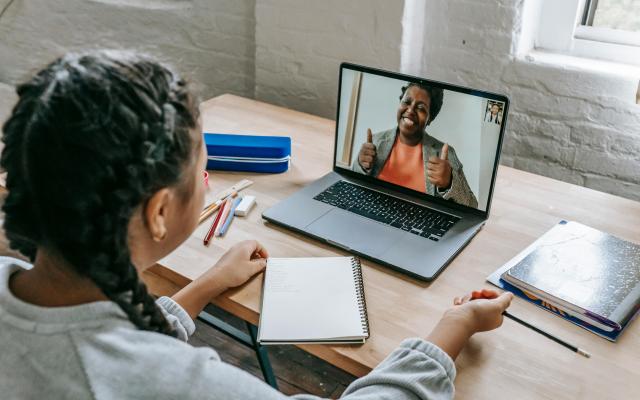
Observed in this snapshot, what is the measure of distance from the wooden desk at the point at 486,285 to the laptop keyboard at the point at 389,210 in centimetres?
7

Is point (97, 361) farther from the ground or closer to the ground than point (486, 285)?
farther from the ground

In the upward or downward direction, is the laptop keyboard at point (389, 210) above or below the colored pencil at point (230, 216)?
above

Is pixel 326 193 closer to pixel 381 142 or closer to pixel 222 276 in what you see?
pixel 381 142

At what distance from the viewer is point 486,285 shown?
98cm

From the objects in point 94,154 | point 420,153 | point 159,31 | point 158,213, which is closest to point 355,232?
point 420,153

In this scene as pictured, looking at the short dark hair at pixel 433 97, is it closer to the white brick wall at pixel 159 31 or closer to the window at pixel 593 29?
the window at pixel 593 29

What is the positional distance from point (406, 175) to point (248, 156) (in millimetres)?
365

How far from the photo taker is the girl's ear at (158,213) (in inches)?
26.4

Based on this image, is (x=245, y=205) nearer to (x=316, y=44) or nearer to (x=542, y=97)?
(x=316, y=44)

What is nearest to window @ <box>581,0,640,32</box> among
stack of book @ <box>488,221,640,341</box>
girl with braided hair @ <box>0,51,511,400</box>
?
stack of book @ <box>488,221,640,341</box>

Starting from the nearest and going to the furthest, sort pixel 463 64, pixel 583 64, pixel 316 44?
pixel 583 64, pixel 463 64, pixel 316 44

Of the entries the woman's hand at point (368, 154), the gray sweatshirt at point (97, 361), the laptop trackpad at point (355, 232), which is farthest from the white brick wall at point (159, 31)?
the gray sweatshirt at point (97, 361)

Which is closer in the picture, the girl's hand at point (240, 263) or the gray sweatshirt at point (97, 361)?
the gray sweatshirt at point (97, 361)

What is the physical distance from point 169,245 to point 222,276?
0.20 meters
